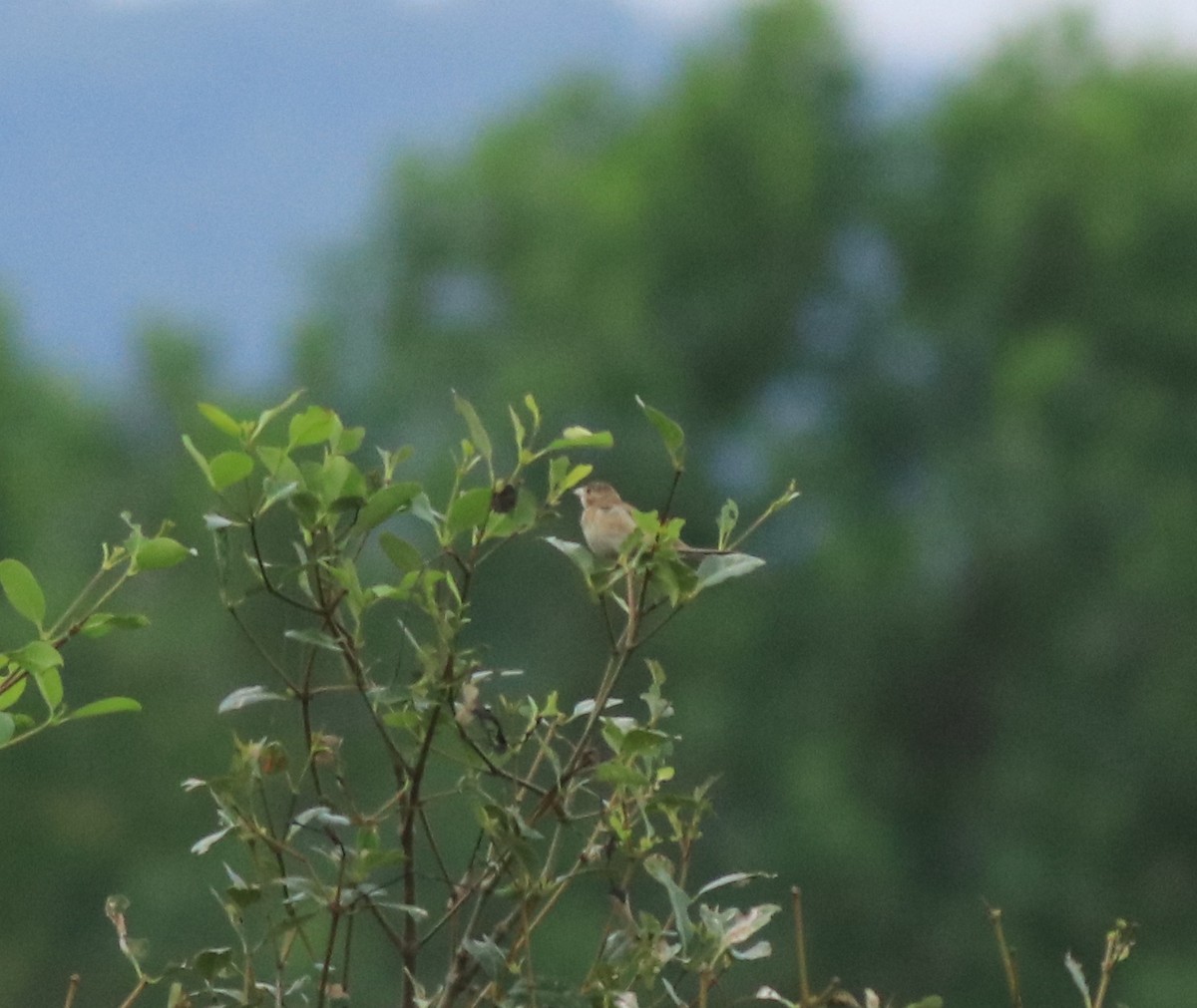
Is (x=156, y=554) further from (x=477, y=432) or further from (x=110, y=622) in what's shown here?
(x=477, y=432)

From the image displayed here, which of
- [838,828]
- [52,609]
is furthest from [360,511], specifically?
[838,828]

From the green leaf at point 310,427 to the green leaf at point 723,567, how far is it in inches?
11.8

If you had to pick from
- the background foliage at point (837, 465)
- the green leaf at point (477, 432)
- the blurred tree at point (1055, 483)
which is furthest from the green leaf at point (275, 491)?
the blurred tree at point (1055, 483)

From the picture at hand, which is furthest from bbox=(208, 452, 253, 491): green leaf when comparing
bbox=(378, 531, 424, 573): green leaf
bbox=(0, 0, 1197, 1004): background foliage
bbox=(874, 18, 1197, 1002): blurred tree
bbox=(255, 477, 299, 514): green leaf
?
bbox=(874, 18, 1197, 1002): blurred tree

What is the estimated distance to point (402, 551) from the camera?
190 centimetres

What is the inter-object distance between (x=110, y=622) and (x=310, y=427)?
8.1 inches

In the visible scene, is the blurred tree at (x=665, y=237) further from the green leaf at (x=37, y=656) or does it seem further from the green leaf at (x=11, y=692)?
the green leaf at (x=37, y=656)

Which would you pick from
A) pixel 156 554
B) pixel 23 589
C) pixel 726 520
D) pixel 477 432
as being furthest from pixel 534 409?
pixel 23 589

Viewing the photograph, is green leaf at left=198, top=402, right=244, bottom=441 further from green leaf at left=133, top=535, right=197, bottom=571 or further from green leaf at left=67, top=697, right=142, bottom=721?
green leaf at left=67, top=697, right=142, bottom=721

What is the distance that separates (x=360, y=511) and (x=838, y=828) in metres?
23.6

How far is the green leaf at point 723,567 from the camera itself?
5.94 feet

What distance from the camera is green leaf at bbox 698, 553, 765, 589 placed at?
1.81m

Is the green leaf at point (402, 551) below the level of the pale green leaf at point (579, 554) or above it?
above

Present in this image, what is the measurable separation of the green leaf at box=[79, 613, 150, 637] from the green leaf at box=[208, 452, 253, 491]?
118 mm
